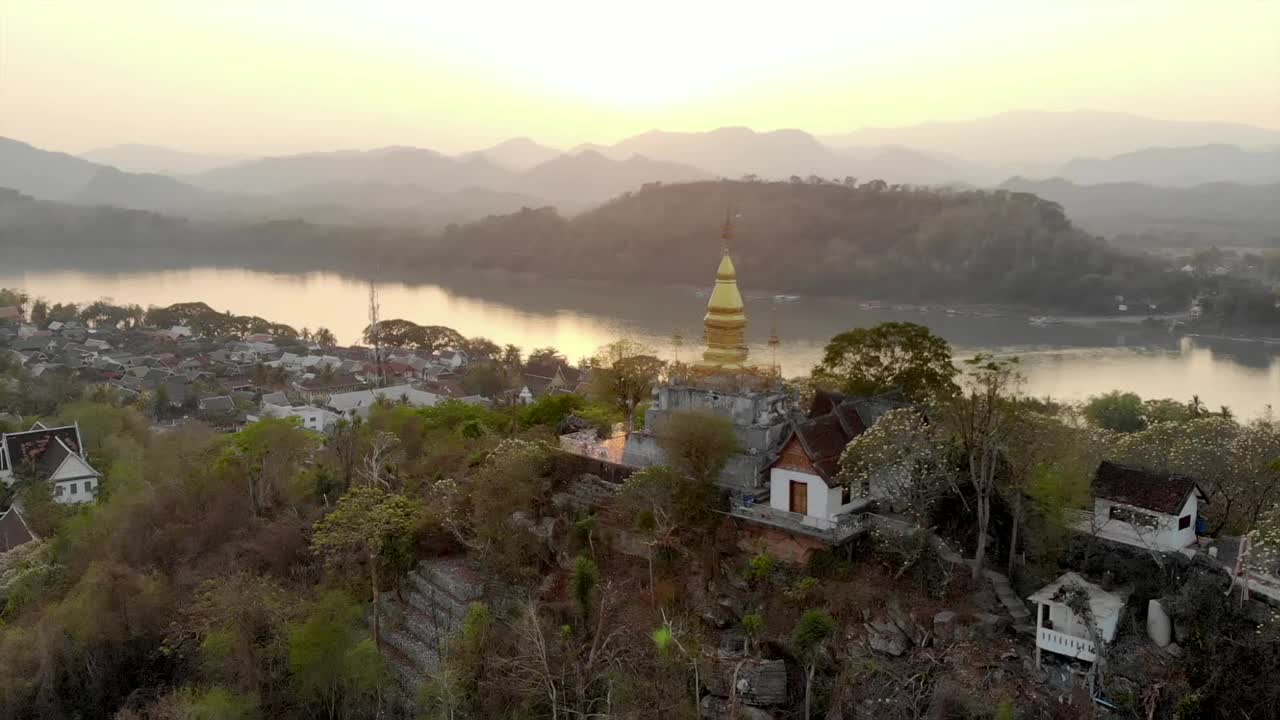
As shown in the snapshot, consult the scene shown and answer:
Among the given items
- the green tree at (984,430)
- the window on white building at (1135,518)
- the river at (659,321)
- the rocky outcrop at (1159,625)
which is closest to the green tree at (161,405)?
the river at (659,321)

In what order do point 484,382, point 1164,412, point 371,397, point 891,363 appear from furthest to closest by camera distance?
point 484,382 < point 371,397 < point 1164,412 < point 891,363

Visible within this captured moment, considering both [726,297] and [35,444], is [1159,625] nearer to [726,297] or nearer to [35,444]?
[726,297]

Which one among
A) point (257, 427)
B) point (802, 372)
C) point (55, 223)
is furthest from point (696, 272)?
point (55, 223)

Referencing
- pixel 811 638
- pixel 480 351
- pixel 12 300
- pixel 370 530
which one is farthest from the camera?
pixel 12 300

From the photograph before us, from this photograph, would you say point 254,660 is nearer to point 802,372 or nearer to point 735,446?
point 735,446

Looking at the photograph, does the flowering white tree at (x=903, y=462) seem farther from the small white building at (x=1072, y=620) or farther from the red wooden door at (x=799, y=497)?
the small white building at (x=1072, y=620)

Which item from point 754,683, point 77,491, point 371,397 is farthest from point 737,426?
point 371,397

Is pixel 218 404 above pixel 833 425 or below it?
below
